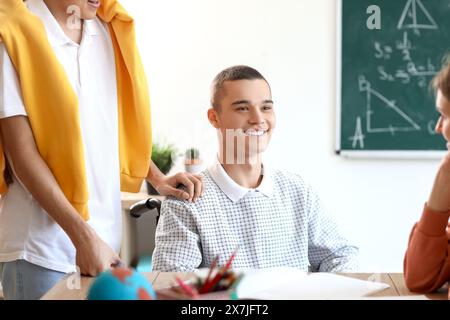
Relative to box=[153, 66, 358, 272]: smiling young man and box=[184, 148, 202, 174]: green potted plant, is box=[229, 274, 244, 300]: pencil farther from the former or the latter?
box=[184, 148, 202, 174]: green potted plant

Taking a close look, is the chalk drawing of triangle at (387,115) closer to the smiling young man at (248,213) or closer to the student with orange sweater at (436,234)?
the smiling young man at (248,213)

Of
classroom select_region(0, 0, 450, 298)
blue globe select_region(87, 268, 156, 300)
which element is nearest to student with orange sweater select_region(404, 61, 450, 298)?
blue globe select_region(87, 268, 156, 300)

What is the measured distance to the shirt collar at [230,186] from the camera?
1649mm

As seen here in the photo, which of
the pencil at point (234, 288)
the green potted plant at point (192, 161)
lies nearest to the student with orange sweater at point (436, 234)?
the pencil at point (234, 288)

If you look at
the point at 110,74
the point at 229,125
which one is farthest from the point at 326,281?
the point at 110,74

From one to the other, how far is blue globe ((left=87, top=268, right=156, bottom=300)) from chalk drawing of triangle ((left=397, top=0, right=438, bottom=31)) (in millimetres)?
2717

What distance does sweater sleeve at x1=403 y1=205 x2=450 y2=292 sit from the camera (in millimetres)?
1202

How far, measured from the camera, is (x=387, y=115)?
11.4 ft

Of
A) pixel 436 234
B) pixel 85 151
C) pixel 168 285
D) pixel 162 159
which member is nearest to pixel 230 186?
pixel 85 151

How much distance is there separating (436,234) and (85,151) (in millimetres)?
727

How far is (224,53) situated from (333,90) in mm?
555

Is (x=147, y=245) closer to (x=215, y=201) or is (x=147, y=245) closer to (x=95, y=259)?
(x=215, y=201)

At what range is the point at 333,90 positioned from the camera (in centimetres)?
348

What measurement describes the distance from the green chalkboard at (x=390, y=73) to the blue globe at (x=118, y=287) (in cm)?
258
